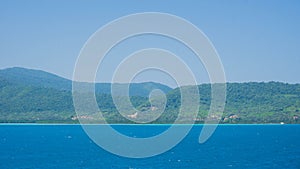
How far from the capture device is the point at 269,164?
4872 cm

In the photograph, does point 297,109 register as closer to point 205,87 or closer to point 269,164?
point 205,87

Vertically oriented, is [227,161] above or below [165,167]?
above

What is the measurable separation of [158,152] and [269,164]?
1806 cm

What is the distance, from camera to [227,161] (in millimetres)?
51781

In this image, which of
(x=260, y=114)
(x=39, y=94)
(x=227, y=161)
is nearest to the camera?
(x=227, y=161)

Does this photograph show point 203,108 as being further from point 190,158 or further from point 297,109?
point 190,158

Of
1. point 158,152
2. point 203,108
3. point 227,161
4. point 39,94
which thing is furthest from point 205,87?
point 227,161

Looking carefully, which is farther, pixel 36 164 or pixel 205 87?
pixel 205 87

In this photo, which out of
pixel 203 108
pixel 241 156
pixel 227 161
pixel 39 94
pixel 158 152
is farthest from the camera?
pixel 39 94

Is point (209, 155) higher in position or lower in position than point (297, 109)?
lower

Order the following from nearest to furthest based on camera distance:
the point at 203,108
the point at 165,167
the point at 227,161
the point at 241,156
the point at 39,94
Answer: the point at 165,167, the point at 227,161, the point at 241,156, the point at 203,108, the point at 39,94

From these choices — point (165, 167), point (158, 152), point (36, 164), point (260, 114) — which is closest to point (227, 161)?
point (165, 167)

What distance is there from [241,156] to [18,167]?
24.4 metres

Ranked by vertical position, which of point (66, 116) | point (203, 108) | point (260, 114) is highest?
point (260, 114)
